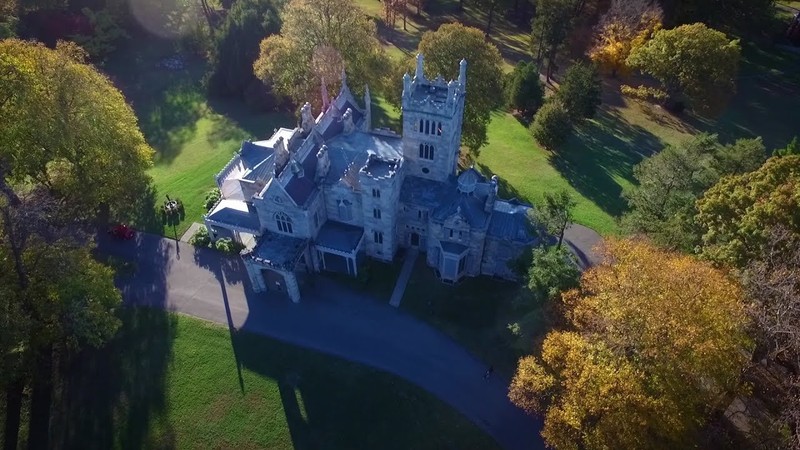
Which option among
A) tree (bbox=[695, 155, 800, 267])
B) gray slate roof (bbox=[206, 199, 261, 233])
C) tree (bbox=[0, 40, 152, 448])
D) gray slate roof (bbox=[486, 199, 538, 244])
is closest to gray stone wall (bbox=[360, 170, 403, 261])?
gray slate roof (bbox=[486, 199, 538, 244])

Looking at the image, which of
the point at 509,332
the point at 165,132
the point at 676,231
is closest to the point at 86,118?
the point at 165,132

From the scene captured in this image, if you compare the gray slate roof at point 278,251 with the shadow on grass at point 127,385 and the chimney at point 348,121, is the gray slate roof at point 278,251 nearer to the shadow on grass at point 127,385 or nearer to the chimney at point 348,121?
the shadow on grass at point 127,385

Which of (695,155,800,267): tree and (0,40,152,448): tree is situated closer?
(695,155,800,267): tree

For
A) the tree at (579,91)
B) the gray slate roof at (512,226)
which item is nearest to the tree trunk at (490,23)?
the tree at (579,91)

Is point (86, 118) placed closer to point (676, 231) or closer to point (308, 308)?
point (308, 308)

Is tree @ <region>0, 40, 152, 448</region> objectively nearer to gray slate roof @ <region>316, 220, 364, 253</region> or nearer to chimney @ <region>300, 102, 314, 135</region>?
chimney @ <region>300, 102, 314, 135</region>

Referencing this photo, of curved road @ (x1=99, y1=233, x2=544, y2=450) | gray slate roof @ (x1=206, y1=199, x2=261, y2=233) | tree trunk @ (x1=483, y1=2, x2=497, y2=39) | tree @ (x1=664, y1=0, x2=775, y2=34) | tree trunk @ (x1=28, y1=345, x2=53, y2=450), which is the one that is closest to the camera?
tree trunk @ (x1=28, y1=345, x2=53, y2=450)

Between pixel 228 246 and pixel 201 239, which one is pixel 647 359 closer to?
pixel 228 246
